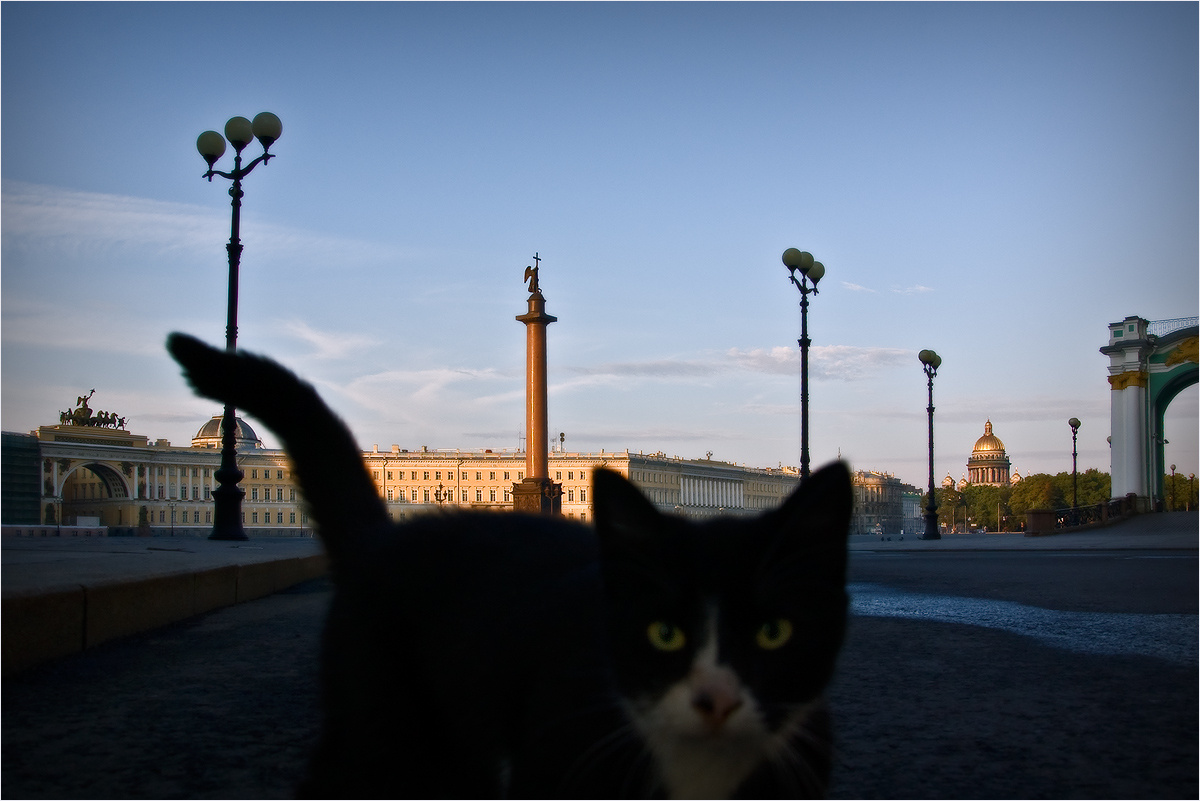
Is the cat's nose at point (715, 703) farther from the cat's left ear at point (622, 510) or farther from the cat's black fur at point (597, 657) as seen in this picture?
the cat's left ear at point (622, 510)

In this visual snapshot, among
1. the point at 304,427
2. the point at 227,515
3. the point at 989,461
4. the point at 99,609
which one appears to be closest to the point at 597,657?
the point at 304,427

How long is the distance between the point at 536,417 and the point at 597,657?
45599 mm

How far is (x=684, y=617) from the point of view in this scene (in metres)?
1.51

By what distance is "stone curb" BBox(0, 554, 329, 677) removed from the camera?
3.64 meters

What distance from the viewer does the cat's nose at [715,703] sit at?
142 centimetres

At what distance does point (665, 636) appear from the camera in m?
1.51

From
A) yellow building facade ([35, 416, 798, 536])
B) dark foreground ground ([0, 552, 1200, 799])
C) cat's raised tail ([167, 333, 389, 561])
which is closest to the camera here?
cat's raised tail ([167, 333, 389, 561])

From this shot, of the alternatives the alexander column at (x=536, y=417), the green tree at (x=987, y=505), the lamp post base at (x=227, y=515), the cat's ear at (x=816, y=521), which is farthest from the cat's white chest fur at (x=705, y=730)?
the green tree at (x=987, y=505)

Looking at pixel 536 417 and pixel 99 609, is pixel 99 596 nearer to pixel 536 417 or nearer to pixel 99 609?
pixel 99 609

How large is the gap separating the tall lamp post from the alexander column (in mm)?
30785

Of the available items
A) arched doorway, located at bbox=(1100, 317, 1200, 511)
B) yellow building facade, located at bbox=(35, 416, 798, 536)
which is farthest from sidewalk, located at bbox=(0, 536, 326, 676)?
yellow building facade, located at bbox=(35, 416, 798, 536)

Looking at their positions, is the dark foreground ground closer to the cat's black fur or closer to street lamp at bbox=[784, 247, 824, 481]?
the cat's black fur

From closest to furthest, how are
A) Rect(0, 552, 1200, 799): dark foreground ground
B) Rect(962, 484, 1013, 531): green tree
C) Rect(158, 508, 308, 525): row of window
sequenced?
1. Rect(0, 552, 1200, 799): dark foreground ground
2. Rect(158, 508, 308, 525): row of window
3. Rect(962, 484, 1013, 531): green tree

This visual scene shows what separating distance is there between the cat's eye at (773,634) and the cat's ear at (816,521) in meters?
0.09
